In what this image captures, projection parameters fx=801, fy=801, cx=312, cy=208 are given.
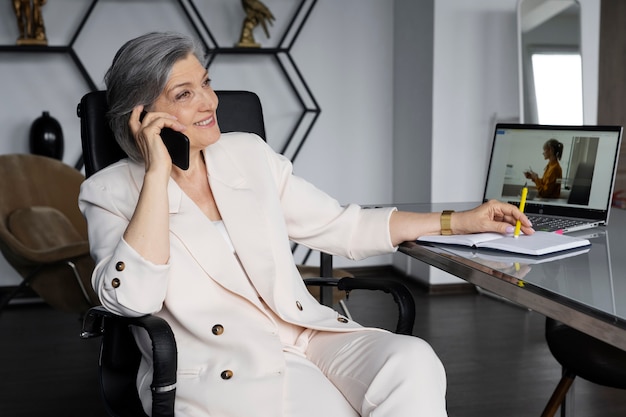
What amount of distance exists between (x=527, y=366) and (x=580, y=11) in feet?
7.46

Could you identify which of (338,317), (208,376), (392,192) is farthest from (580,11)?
(208,376)

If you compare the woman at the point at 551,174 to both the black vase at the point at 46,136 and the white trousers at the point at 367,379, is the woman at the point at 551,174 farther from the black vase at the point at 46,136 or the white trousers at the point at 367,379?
the black vase at the point at 46,136

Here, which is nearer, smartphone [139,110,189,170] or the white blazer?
the white blazer

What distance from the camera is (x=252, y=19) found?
15.5 feet

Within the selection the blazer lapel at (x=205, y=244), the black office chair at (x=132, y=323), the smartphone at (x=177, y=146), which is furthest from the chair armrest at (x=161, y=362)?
the smartphone at (x=177, y=146)

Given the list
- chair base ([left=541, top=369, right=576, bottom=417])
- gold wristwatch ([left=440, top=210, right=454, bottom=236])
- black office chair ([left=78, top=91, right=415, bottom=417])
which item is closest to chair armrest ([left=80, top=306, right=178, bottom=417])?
black office chair ([left=78, top=91, right=415, bottom=417])

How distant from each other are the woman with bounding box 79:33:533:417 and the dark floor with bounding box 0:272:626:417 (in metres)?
1.21

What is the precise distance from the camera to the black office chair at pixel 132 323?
1499 mm

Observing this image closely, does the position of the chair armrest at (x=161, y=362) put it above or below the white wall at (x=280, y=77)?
below

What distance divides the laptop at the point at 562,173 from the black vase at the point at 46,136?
2887 mm

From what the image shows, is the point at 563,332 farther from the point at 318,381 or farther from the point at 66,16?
the point at 66,16

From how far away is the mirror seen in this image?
4441 millimetres

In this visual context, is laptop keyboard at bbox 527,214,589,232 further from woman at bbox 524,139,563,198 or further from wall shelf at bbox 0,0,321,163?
wall shelf at bbox 0,0,321,163

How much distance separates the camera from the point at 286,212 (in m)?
2.06
